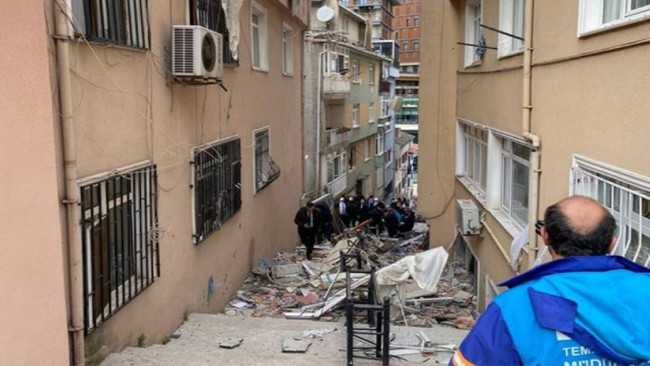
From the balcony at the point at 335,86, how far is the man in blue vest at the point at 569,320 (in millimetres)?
22678

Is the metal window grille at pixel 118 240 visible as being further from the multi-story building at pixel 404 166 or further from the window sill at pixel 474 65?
the multi-story building at pixel 404 166

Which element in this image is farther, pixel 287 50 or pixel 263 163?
pixel 287 50

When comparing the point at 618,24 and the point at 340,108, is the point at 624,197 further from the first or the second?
the point at 340,108

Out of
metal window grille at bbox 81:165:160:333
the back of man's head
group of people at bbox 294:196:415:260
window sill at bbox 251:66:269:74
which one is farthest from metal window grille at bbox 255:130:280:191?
the back of man's head

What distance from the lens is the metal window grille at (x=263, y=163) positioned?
13.4 meters

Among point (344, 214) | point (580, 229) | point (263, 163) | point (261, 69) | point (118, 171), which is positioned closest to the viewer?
point (580, 229)

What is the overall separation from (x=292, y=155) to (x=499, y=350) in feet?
51.6

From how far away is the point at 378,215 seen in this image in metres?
22.1

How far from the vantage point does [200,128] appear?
30.7 ft

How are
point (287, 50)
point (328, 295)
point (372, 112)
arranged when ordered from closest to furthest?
1. point (328, 295)
2. point (287, 50)
3. point (372, 112)

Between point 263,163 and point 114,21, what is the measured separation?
7.71 meters

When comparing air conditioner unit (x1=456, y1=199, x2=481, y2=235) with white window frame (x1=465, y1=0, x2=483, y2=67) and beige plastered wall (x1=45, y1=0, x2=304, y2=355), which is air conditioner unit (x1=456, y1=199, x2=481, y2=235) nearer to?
white window frame (x1=465, y1=0, x2=483, y2=67)

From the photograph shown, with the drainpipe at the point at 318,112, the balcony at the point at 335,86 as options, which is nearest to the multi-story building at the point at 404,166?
the balcony at the point at 335,86

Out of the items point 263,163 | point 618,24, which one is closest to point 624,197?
point 618,24
